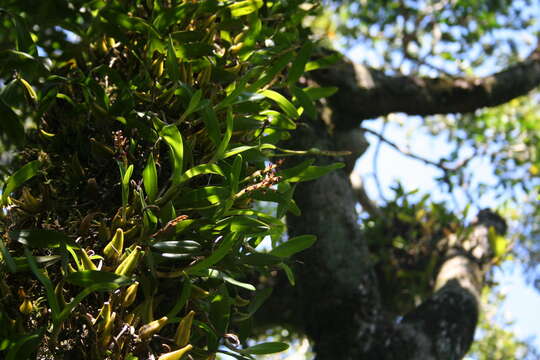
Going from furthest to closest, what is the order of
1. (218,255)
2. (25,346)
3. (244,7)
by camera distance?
(244,7) → (218,255) → (25,346)

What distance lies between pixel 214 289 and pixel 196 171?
0.21m

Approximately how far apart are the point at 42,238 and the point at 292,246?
0.39 metres

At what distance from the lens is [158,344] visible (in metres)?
0.85

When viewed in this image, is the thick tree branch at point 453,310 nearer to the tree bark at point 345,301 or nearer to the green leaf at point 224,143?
the tree bark at point 345,301

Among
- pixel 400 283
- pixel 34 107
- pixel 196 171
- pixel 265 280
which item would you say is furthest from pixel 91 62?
pixel 400 283

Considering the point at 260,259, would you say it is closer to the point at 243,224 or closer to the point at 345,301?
the point at 243,224

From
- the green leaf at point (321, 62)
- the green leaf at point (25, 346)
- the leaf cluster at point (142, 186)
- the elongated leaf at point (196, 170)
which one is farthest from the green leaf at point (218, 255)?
the green leaf at point (321, 62)

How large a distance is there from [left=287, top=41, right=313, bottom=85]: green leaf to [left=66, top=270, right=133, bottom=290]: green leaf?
1.86 feet

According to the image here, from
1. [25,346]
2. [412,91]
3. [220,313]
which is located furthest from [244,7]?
[412,91]

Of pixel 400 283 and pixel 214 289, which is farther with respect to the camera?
pixel 400 283

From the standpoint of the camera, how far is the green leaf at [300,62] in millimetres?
1097

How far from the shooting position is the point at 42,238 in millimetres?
790

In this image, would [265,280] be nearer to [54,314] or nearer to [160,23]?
[160,23]

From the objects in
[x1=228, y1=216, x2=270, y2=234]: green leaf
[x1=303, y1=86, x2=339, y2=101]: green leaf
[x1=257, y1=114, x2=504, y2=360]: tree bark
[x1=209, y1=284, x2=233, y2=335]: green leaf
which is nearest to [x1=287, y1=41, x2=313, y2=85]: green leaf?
[x1=303, y1=86, x2=339, y2=101]: green leaf
